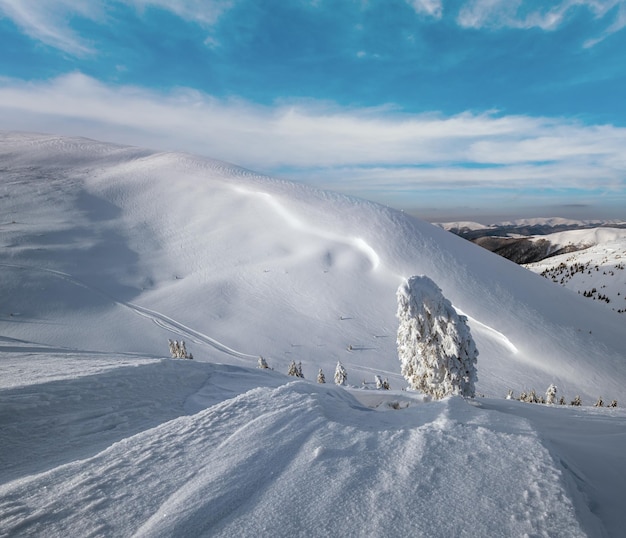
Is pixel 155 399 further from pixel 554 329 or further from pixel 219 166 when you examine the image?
pixel 219 166

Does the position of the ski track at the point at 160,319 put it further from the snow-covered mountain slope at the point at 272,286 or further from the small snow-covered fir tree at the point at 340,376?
the small snow-covered fir tree at the point at 340,376

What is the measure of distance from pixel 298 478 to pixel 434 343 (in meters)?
8.11

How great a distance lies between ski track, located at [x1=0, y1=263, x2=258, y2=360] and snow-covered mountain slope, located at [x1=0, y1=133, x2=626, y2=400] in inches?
5.0

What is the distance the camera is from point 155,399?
5.48 meters

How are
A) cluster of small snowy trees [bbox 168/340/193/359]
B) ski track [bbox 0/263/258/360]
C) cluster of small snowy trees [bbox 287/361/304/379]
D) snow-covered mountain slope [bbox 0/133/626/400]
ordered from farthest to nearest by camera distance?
ski track [bbox 0/263/258/360] < snow-covered mountain slope [bbox 0/133/626/400] < cluster of small snowy trees [bbox 168/340/193/359] < cluster of small snowy trees [bbox 287/361/304/379]

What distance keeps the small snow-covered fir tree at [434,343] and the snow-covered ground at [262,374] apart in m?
0.96

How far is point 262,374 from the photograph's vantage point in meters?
8.52

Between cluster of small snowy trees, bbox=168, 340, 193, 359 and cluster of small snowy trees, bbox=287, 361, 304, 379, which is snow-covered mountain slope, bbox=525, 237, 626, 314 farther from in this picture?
cluster of small snowy trees, bbox=168, 340, 193, 359

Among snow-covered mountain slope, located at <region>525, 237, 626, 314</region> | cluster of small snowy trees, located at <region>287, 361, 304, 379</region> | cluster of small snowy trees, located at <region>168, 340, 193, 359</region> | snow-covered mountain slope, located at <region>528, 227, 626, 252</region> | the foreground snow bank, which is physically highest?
snow-covered mountain slope, located at <region>528, 227, 626, 252</region>

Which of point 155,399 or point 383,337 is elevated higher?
point 155,399

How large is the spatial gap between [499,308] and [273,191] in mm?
29187

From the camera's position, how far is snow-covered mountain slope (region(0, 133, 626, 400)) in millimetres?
17719

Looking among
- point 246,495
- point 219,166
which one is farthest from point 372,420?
point 219,166

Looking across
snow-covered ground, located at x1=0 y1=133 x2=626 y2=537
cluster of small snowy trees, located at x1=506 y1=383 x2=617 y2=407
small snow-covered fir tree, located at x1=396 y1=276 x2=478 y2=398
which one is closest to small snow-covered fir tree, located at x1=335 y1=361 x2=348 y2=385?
snow-covered ground, located at x1=0 y1=133 x2=626 y2=537
